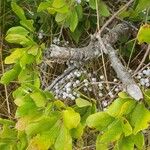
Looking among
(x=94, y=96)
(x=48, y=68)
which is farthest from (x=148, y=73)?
(x=48, y=68)

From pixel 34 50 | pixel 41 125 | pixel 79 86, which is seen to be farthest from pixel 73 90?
pixel 41 125

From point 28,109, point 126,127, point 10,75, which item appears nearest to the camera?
point 126,127

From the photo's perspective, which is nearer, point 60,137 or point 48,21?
point 60,137

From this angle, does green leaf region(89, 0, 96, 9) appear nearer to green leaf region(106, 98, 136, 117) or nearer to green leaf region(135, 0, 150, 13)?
green leaf region(135, 0, 150, 13)

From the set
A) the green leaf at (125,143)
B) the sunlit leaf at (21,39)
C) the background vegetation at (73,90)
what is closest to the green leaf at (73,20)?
the background vegetation at (73,90)

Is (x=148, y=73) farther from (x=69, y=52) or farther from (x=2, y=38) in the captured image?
(x=2, y=38)

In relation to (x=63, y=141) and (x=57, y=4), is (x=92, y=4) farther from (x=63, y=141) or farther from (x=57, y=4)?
(x=63, y=141)
